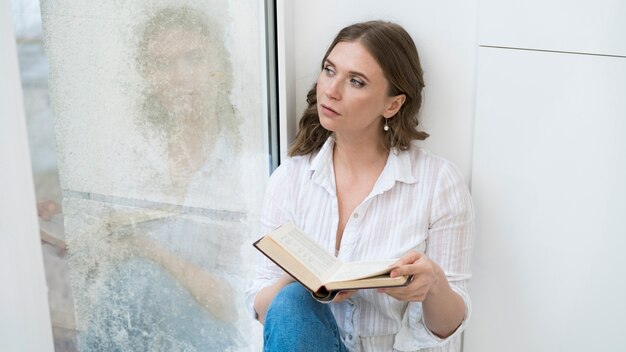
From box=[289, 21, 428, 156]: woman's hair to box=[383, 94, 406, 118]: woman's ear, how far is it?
10 mm

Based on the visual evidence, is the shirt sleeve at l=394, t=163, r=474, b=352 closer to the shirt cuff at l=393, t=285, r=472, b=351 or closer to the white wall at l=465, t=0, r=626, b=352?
the shirt cuff at l=393, t=285, r=472, b=351

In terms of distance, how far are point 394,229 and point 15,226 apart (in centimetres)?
85

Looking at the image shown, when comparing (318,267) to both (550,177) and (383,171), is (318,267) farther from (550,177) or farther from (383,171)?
(550,177)

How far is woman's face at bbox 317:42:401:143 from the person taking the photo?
1.55 meters

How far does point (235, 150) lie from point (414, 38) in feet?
1.90

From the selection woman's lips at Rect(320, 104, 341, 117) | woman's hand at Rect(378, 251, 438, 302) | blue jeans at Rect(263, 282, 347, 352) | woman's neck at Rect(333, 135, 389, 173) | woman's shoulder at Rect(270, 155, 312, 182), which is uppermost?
woman's lips at Rect(320, 104, 341, 117)

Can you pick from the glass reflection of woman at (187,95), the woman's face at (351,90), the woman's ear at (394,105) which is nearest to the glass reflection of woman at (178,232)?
the glass reflection of woman at (187,95)

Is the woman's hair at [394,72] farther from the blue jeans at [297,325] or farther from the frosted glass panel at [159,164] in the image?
the blue jeans at [297,325]

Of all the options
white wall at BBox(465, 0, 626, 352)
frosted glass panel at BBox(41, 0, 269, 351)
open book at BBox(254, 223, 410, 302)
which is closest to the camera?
open book at BBox(254, 223, 410, 302)

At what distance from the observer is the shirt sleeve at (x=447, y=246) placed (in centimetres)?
157

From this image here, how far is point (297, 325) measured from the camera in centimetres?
144

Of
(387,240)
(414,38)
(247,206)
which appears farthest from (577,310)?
(247,206)

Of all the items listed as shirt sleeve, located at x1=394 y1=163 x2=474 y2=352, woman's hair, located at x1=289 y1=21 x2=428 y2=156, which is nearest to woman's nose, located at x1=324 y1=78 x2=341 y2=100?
woman's hair, located at x1=289 y1=21 x2=428 y2=156

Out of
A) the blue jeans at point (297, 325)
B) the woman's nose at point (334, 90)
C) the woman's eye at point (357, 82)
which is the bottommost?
the blue jeans at point (297, 325)
